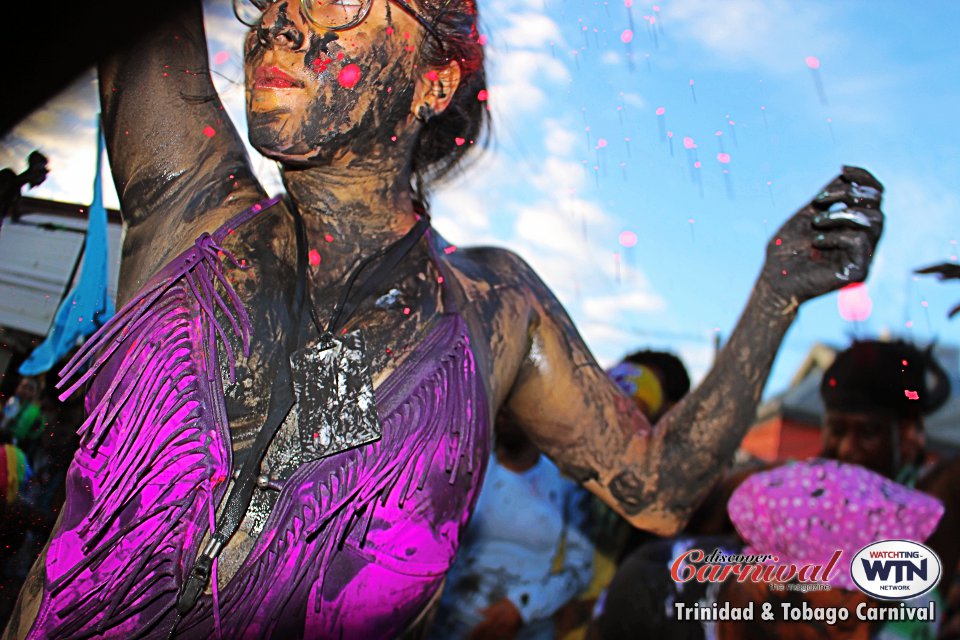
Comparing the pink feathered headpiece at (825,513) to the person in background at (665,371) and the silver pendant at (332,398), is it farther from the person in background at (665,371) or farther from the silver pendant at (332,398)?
the silver pendant at (332,398)

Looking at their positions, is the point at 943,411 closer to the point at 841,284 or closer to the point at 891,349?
the point at 891,349

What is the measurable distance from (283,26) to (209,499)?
2.11 ft

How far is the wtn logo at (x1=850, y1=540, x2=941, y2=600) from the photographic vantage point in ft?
6.43

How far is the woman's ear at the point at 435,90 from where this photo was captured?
1.30 metres

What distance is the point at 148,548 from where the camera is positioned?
3.29 feet

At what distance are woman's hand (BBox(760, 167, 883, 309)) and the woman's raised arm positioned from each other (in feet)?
2.77

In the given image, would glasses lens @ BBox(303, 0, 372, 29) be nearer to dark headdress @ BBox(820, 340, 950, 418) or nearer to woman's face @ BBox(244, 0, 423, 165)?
woman's face @ BBox(244, 0, 423, 165)

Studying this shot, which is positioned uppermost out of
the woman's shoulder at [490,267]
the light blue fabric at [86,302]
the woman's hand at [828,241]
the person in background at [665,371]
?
the woman's hand at [828,241]

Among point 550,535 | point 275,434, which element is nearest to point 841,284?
point 275,434

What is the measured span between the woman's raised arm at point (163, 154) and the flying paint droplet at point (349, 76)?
24cm

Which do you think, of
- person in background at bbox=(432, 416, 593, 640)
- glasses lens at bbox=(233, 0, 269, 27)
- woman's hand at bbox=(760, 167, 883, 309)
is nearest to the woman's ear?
glasses lens at bbox=(233, 0, 269, 27)

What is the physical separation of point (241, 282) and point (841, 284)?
91 centimetres

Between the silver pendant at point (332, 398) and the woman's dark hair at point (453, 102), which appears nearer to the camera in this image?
the silver pendant at point (332, 398)

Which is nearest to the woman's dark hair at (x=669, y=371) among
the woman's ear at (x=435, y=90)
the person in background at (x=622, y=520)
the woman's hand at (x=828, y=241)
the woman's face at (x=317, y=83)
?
the person in background at (x=622, y=520)
